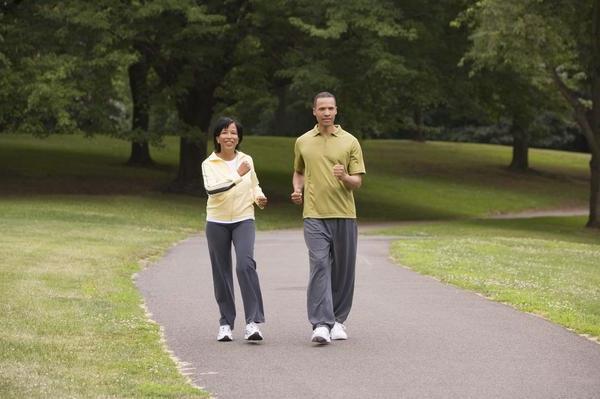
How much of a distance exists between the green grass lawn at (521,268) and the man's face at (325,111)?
10.6ft

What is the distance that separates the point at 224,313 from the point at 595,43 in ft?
84.6

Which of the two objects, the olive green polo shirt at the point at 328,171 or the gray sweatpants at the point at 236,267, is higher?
the olive green polo shirt at the point at 328,171

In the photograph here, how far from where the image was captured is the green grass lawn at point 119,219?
8.79 meters

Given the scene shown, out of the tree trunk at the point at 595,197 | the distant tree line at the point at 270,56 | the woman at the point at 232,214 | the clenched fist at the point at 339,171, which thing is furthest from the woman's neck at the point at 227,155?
the tree trunk at the point at 595,197

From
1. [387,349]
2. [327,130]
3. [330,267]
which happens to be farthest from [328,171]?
[387,349]

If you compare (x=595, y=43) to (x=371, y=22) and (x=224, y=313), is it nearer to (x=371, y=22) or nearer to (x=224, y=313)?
(x=371, y=22)

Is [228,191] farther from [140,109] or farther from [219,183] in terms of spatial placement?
[140,109]

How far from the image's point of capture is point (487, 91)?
39656mm

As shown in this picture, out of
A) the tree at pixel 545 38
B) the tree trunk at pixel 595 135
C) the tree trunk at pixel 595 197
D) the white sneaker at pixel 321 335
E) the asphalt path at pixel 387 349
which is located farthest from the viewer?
the tree trunk at pixel 595 197

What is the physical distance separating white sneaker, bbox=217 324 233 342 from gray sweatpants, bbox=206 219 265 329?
0.06 m

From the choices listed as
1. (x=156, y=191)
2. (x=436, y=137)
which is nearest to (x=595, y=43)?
(x=156, y=191)

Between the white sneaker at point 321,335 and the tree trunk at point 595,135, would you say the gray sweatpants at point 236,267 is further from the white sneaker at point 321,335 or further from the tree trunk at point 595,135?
the tree trunk at point 595,135

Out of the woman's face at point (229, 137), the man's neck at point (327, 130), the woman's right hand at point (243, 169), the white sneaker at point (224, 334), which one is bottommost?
the white sneaker at point (224, 334)

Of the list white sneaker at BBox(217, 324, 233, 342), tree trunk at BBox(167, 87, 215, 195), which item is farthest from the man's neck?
tree trunk at BBox(167, 87, 215, 195)
